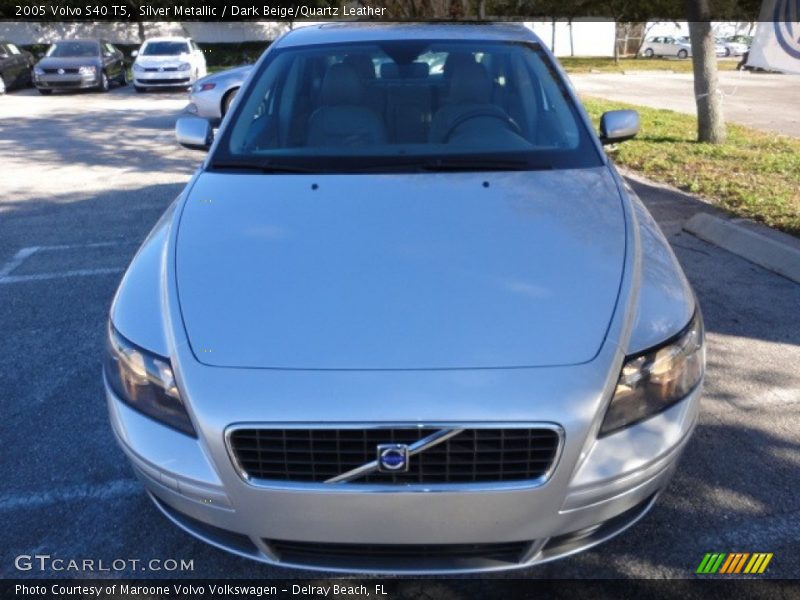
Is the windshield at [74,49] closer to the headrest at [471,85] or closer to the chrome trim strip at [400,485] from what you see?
the headrest at [471,85]

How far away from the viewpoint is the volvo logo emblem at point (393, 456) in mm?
2168

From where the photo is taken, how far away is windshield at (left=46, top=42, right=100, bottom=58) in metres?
21.0

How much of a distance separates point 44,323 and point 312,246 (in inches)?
107

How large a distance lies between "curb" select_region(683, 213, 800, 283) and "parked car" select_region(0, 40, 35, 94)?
18.9 meters

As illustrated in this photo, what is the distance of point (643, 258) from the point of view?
281 cm

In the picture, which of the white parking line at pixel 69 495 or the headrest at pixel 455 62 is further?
the headrest at pixel 455 62

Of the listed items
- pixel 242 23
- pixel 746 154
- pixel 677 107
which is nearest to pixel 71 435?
pixel 746 154

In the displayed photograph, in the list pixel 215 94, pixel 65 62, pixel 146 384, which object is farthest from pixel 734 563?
pixel 65 62

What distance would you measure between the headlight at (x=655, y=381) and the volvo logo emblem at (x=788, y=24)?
1569cm

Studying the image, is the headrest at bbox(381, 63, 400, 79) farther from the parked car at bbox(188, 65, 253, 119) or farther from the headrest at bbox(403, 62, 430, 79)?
the parked car at bbox(188, 65, 253, 119)

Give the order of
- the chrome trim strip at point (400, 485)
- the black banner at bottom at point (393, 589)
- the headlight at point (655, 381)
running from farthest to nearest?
the black banner at bottom at point (393, 589)
the headlight at point (655, 381)
the chrome trim strip at point (400, 485)

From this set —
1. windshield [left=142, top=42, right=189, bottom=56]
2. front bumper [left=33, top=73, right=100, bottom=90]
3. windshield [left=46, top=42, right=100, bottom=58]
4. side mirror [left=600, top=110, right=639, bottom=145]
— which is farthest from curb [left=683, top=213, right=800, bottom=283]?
windshield [left=46, top=42, right=100, bottom=58]

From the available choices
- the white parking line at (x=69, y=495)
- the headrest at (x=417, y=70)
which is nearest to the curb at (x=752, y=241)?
the headrest at (x=417, y=70)

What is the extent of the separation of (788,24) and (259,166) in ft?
54.7
